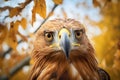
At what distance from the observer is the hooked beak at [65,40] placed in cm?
255

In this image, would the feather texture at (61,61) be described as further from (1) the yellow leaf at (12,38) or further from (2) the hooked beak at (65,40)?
(1) the yellow leaf at (12,38)

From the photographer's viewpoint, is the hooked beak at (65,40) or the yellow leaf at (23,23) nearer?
the hooked beak at (65,40)

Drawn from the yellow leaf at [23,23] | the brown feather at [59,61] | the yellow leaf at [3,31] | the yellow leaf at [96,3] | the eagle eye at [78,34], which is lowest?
the brown feather at [59,61]

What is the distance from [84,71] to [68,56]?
149 millimetres

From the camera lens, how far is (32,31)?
271cm

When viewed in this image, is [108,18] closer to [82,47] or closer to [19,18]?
[82,47]

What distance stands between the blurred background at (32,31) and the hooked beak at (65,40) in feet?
0.51

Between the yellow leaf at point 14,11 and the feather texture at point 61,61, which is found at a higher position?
the yellow leaf at point 14,11

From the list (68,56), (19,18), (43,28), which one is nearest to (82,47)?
(68,56)

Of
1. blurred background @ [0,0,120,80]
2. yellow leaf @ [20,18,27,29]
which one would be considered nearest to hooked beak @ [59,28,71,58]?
blurred background @ [0,0,120,80]

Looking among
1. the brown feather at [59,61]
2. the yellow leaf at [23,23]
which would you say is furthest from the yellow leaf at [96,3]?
the yellow leaf at [23,23]

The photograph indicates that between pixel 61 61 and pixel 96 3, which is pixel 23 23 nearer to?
pixel 61 61

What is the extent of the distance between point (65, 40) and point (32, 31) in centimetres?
27

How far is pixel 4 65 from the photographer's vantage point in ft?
8.87
